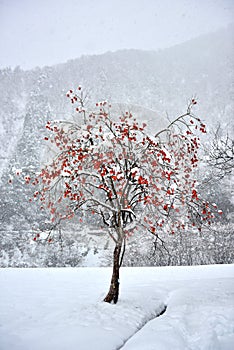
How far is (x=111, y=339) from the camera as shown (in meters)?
3.69

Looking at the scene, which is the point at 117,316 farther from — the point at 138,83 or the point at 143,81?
the point at 143,81

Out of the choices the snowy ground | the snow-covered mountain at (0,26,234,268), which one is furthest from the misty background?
the snowy ground

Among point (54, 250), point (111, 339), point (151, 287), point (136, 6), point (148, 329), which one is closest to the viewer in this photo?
point (111, 339)

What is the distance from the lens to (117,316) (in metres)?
4.64

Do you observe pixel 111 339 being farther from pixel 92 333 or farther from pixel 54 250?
pixel 54 250

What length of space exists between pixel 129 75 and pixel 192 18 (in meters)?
30.1

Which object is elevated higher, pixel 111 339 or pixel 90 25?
pixel 90 25

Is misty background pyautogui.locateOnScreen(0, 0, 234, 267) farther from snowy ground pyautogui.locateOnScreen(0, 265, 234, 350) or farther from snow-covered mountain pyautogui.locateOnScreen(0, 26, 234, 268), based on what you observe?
snowy ground pyautogui.locateOnScreen(0, 265, 234, 350)

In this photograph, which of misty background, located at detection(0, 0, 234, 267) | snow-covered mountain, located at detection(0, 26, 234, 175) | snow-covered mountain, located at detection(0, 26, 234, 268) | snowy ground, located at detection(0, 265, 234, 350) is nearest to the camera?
snowy ground, located at detection(0, 265, 234, 350)

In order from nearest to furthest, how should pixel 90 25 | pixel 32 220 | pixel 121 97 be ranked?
1. pixel 32 220
2. pixel 121 97
3. pixel 90 25

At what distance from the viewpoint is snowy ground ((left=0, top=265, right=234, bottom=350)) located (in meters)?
3.52

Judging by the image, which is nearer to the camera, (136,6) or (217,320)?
(217,320)

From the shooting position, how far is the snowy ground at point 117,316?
3520mm

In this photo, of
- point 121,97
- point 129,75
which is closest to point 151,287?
point 121,97
